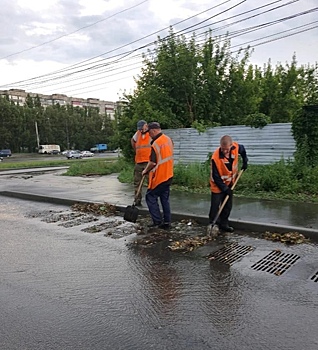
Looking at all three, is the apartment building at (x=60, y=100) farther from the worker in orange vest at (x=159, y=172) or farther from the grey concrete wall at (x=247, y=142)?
the worker in orange vest at (x=159, y=172)

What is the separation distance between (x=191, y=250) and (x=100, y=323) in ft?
7.69

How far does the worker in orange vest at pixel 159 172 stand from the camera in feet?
22.1

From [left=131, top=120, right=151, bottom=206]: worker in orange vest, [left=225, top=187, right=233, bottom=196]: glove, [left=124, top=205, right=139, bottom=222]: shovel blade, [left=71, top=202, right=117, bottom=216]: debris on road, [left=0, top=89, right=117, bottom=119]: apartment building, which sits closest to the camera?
[left=225, top=187, right=233, bottom=196]: glove

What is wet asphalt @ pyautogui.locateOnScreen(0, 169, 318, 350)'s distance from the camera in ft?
10.4

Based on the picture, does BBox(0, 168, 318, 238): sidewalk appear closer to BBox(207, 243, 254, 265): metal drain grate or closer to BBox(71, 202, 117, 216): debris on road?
BBox(71, 202, 117, 216): debris on road

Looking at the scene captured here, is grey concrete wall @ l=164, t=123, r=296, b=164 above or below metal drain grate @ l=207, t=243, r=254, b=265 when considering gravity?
above

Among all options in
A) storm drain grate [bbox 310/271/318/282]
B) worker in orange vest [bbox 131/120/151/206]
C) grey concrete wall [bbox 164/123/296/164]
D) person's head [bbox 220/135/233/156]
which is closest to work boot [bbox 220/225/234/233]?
person's head [bbox 220/135/233/156]

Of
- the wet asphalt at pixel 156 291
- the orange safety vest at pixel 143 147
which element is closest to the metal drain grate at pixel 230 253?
the wet asphalt at pixel 156 291

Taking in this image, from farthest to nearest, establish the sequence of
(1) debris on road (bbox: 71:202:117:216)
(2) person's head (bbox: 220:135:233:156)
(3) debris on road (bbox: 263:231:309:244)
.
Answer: (1) debris on road (bbox: 71:202:117:216)
(2) person's head (bbox: 220:135:233:156)
(3) debris on road (bbox: 263:231:309:244)

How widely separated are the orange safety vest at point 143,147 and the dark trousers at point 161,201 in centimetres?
188

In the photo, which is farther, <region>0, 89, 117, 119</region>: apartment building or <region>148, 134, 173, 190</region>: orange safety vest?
<region>0, 89, 117, 119</region>: apartment building

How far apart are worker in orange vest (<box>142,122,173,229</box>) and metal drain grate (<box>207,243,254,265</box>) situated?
1.58m

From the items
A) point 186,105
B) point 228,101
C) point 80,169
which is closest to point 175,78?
point 186,105

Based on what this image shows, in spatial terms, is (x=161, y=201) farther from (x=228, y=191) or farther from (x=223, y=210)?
(x=228, y=191)
